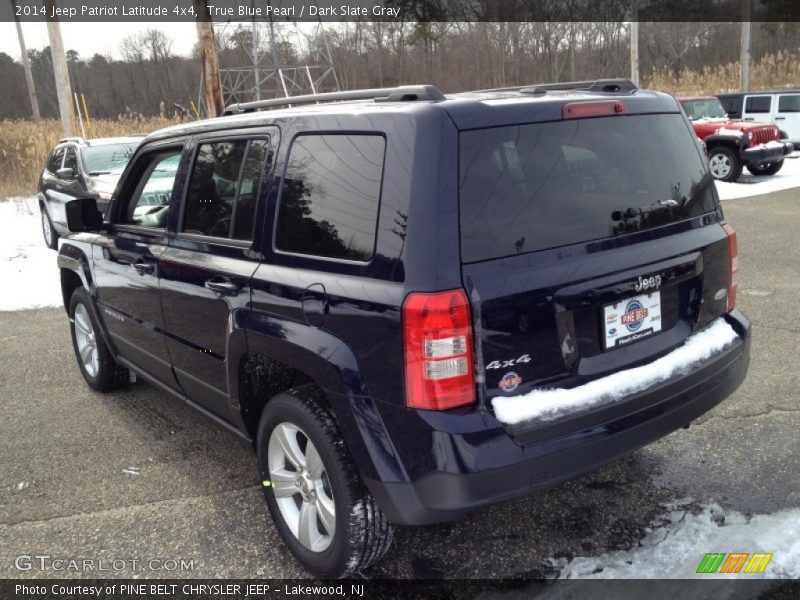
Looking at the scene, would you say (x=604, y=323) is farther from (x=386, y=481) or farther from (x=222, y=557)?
(x=222, y=557)

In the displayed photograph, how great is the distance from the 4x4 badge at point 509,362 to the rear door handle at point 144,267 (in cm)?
218

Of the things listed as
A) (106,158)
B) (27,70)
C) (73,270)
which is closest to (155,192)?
(73,270)

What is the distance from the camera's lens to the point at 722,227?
10.1 ft

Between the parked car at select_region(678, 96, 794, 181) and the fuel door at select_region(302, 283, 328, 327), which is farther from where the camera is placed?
the parked car at select_region(678, 96, 794, 181)

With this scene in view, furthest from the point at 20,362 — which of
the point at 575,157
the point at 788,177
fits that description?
the point at 788,177

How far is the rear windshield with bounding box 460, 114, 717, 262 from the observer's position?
7.64 feet

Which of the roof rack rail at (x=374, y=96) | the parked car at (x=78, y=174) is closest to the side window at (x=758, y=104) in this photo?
the parked car at (x=78, y=174)

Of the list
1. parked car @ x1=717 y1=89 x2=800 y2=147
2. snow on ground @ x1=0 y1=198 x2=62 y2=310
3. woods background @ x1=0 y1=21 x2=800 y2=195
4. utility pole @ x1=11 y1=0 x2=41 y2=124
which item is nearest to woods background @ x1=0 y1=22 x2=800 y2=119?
woods background @ x1=0 y1=21 x2=800 y2=195

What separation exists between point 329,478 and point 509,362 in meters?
0.82

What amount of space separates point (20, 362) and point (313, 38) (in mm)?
24613

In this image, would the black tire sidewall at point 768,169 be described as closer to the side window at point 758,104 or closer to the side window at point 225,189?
the side window at point 758,104

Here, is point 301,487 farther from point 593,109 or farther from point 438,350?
point 593,109

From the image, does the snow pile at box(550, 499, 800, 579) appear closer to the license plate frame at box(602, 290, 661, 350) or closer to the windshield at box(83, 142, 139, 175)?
the license plate frame at box(602, 290, 661, 350)

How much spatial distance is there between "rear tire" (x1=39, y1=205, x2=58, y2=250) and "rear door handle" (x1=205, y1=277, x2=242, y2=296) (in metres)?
8.97
